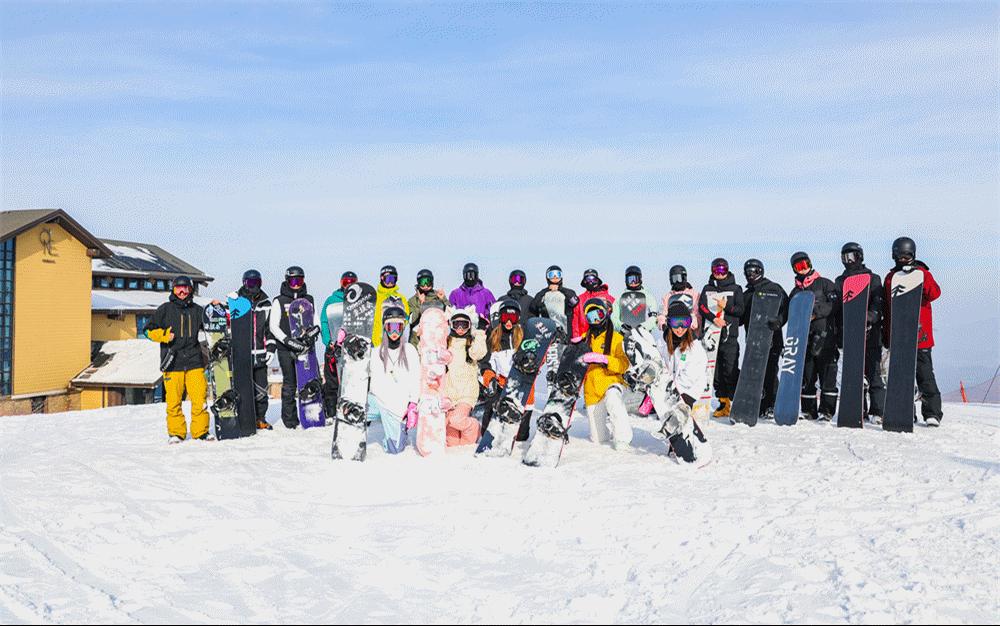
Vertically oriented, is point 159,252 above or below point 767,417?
above

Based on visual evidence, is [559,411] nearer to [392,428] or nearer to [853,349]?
[392,428]

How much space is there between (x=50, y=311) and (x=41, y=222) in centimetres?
317

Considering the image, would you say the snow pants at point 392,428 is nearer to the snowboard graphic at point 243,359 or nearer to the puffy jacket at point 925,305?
the snowboard graphic at point 243,359

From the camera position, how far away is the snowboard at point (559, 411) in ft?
23.4

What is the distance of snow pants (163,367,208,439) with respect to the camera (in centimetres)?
856

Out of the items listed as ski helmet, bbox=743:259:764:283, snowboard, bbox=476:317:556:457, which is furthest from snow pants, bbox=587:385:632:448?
ski helmet, bbox=743:259:764:283

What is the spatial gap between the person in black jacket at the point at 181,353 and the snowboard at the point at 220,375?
0.30 ft

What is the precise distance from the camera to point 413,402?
Result: 7.68 m

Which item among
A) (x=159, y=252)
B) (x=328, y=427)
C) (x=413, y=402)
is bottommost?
(x=328, y=427)

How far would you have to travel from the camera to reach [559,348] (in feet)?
25.7

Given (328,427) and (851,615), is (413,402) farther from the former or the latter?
(851,615)

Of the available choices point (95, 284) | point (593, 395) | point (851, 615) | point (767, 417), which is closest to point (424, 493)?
point (593, 395)

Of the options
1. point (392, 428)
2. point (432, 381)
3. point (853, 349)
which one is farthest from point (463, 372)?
point (853, 349)

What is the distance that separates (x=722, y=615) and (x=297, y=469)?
4.65 m
